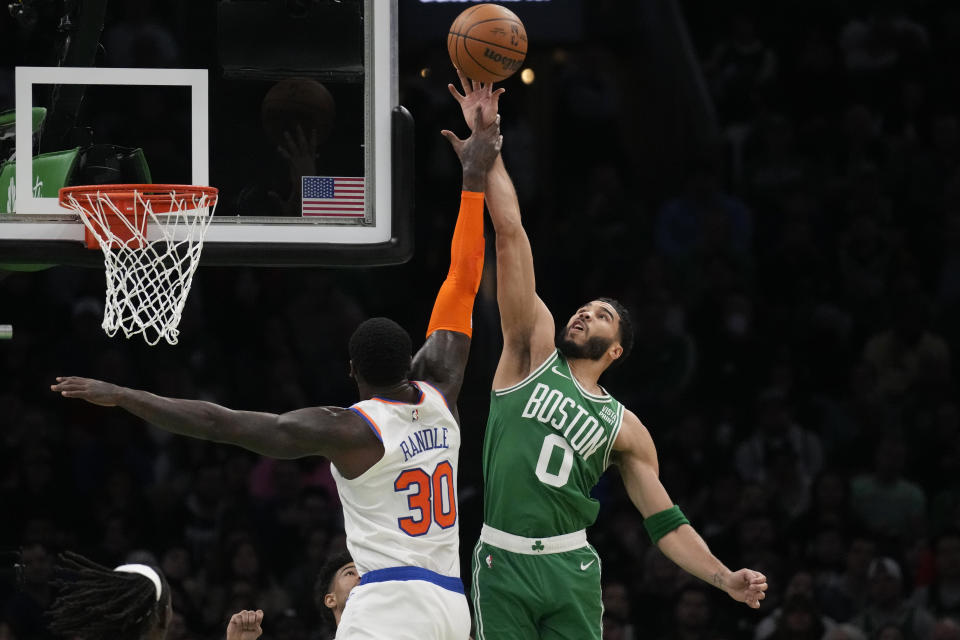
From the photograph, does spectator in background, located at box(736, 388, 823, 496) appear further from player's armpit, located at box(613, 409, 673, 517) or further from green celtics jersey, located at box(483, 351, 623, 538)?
green celtics jersey, located at box(483, 351, 623, 538)

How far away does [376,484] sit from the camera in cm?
514

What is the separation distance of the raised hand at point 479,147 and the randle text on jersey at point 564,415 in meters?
0.88

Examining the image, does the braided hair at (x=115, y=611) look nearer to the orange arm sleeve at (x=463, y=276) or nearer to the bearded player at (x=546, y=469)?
the orange arm sleeve at (x=463, y=276)

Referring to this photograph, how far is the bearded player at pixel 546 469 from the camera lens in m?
6.07

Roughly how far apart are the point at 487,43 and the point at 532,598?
2.24 m

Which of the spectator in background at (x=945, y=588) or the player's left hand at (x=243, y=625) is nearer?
the player's left hand at (x=243, y=625)

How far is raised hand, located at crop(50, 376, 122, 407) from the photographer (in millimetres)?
4496

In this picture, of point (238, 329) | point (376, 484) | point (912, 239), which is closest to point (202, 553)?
point (238, 329)

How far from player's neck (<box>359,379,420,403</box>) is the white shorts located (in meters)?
0.62

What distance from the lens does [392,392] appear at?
525 cm

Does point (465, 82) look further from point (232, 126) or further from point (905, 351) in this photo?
point (905, 351)

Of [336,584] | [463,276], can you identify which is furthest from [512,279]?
[336,584]

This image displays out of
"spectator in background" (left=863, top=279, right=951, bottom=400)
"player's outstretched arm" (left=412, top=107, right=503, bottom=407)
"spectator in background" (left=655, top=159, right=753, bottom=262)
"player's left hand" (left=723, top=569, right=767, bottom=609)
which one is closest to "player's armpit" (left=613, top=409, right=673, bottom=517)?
"player's left hand" (left=723, top=569, right=767, bottom=609)

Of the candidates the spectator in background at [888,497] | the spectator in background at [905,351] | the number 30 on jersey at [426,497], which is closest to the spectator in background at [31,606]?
the number 30 on jersey at [426,497]
